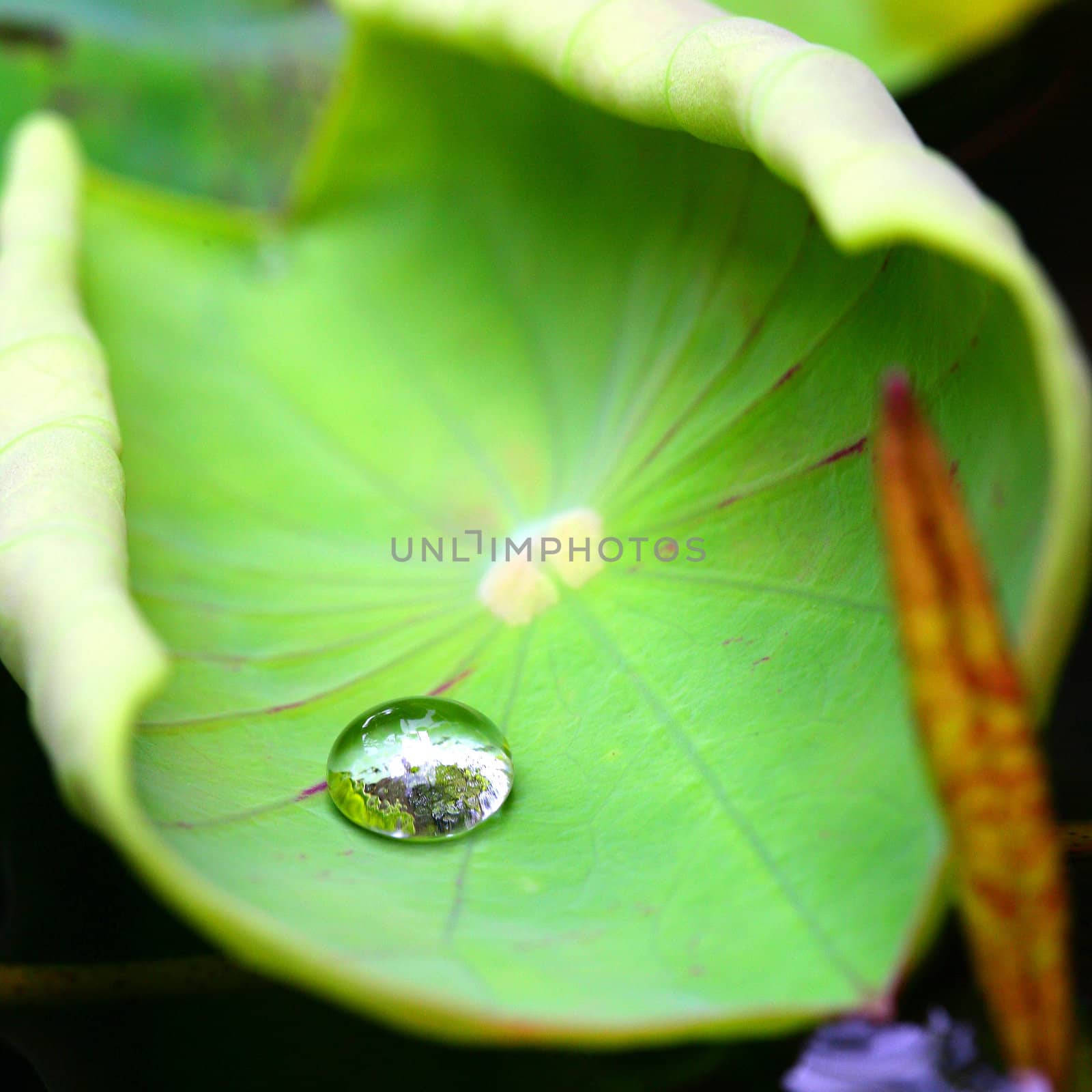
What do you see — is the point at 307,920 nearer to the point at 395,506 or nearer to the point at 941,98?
the point at 395,506

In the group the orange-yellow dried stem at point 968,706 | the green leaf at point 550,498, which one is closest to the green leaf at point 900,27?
the green leaf at point 550,498

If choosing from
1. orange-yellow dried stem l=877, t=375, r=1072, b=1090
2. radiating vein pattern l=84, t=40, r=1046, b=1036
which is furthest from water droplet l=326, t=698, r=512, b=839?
orange-yellow dried stem l=877, t=375, r=1072, b=1090

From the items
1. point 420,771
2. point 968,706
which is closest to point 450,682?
point 420,771

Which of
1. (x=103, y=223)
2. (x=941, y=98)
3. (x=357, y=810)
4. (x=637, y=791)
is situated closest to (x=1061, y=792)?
(x=637, y=791)

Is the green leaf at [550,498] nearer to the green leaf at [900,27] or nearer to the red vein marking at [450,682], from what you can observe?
the red vein marking at [450,682]

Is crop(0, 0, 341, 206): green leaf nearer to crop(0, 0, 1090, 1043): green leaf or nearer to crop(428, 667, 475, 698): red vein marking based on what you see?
crop(0, 0, 1090, 1043): green leaf
